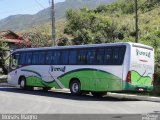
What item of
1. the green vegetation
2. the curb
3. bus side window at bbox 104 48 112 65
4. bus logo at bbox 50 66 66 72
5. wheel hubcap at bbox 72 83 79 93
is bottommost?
the curb

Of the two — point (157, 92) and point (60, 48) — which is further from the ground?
point (60, 48)

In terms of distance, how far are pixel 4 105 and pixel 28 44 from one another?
105 feet

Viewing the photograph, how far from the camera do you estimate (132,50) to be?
2289 cm

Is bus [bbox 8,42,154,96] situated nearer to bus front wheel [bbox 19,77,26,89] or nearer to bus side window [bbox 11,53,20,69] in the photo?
bus front wheel [bbox 19,77,26,89]

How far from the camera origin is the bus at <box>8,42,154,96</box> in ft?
75.8

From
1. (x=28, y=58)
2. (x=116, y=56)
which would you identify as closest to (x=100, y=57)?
(x=116, y=56)

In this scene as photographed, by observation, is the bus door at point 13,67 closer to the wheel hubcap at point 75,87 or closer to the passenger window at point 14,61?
the passenger window at point 14,61

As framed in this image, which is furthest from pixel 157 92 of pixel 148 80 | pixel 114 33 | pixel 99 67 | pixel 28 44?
pixel 114 33

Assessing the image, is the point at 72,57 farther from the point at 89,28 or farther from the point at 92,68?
the point at 89,28

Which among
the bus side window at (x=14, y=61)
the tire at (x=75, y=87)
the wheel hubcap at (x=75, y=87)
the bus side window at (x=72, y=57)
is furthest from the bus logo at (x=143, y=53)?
the bus side window at (x=14, y=61)

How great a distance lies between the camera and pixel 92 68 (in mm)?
25000

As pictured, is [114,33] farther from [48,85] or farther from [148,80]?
[148,80]

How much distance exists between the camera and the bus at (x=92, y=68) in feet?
75.8

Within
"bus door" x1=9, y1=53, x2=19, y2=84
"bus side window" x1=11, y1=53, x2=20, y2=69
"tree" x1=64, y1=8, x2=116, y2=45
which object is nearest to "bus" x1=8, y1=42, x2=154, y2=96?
"bus side window" x1=11, y1=53, x2=20, y2=69
